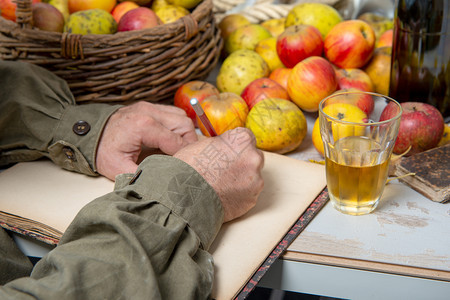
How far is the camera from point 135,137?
776 mm

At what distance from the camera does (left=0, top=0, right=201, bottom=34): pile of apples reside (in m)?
0.99

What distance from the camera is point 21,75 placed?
2.74 feet

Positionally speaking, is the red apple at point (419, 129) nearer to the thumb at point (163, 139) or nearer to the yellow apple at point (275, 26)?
the thumb at point (163, 139)

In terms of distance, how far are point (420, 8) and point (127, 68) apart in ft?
1.77

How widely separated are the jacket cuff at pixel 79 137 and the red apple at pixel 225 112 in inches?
6.8

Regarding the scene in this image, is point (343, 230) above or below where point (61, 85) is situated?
below

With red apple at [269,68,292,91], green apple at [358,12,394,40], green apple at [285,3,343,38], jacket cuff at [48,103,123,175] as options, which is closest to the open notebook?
jacket cuff at [48,103,123,175]

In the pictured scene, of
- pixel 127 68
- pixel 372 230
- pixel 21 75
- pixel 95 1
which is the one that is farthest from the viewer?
pixel 95 1

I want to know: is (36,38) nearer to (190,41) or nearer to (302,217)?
(190,41)

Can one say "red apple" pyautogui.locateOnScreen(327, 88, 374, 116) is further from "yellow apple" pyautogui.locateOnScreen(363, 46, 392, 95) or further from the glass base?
"yellow apple" pyautogui.locateOnScreen(363, 46, 392, 95)

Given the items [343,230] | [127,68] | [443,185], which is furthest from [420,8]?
[127,68]

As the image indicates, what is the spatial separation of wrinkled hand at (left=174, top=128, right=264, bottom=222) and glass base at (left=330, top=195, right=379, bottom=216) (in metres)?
0.12

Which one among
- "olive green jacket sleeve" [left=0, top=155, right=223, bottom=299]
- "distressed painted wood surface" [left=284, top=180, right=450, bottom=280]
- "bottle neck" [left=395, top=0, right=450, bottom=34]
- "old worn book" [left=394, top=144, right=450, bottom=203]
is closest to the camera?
"olive green jacket sleeve" [left=0, top=155, right=223, bottom=299]

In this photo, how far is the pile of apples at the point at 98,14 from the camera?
3.26 ft
